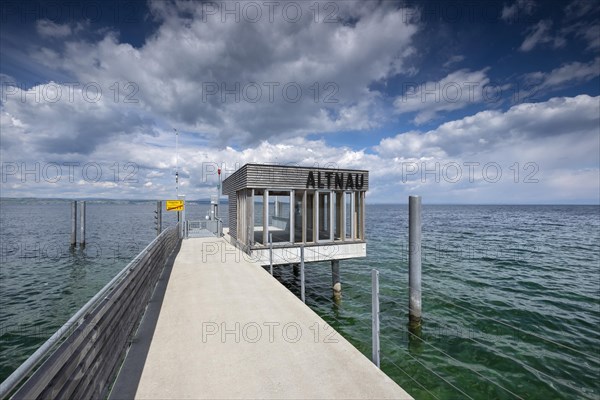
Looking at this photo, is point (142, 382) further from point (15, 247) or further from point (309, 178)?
point (15, 247)

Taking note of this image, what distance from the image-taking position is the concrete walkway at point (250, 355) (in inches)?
135

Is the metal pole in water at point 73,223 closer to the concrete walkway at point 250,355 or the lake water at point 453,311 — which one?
the lake water at point 453,311

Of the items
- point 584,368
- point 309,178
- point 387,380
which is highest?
point 309,178

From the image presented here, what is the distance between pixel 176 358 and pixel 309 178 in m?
8.73

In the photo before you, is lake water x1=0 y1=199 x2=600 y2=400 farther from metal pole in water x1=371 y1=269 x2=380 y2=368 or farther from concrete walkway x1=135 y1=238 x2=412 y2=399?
concrete walkway x1=135 y1=238 x2=412 y2=399

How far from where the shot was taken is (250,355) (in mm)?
4223

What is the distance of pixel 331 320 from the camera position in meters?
10.1

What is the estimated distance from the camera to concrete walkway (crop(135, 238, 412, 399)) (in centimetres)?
342

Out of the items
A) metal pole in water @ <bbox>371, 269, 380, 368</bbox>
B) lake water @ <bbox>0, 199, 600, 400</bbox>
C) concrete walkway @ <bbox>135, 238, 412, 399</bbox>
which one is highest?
metal pole in water @ <bbox>371, 269, 380, 368</bbox>

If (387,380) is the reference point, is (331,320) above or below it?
below

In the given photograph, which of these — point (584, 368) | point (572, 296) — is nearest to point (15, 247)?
point (584, 368)

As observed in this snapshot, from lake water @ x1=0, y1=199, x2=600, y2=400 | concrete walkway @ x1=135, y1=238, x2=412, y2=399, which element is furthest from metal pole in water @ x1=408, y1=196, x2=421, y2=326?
concrete walkway @ x1=135, y1=238, x2=412, y2=399

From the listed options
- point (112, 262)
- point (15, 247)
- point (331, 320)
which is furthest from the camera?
point (15, 247)

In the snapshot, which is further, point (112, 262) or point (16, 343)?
point (112, 262)
